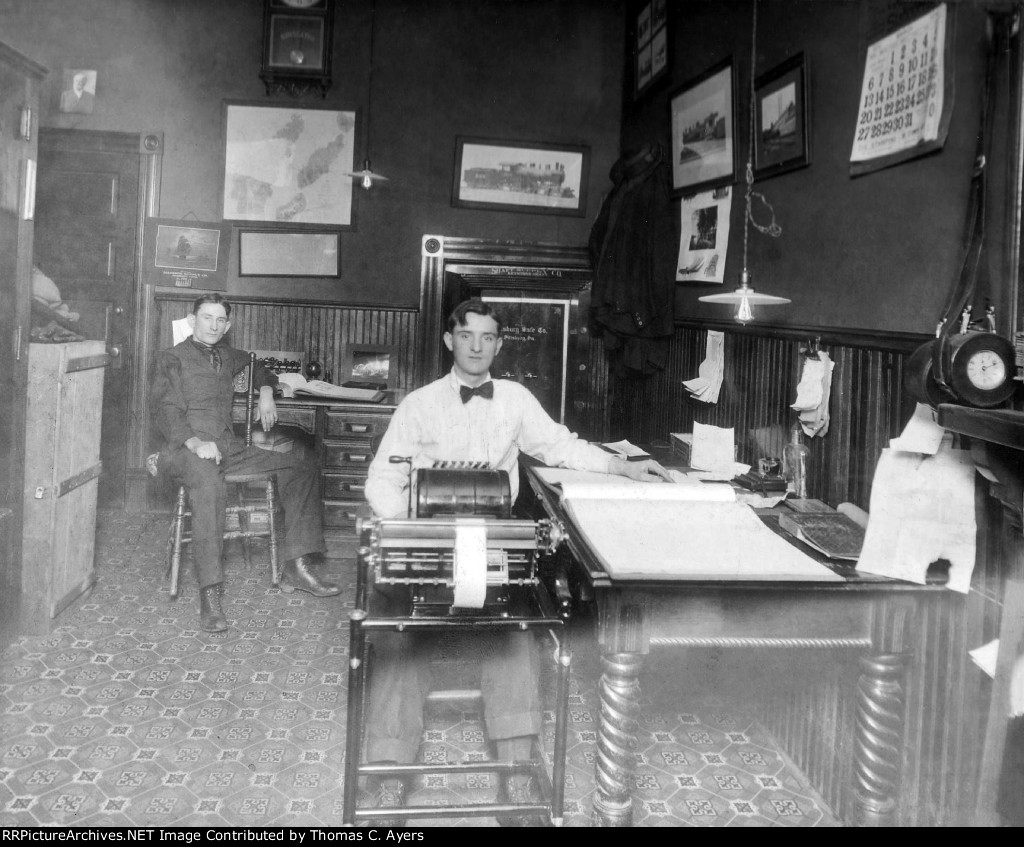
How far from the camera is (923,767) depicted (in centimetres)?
218

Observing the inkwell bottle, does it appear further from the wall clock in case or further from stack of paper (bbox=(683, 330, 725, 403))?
the wall clock in case

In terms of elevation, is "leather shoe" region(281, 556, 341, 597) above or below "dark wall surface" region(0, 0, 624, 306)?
below

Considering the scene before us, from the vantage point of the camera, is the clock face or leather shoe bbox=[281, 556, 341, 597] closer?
the clock face

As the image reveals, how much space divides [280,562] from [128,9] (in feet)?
12.5

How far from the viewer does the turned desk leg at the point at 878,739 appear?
200 centimetres

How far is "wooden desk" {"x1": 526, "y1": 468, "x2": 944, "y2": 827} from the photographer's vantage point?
190 cm

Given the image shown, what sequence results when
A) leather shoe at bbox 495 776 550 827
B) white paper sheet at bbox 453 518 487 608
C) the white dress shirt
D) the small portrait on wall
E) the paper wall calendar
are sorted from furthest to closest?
the small portrait on wall
the white dress shirt
leather shoe at bbox 495 776 550 827
the paper wall calendar
white paper sheet at bbox 453 518 487 608

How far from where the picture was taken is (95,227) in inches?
216

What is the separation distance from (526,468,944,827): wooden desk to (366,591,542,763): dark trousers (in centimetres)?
57

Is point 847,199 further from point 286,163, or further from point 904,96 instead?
point 286,163

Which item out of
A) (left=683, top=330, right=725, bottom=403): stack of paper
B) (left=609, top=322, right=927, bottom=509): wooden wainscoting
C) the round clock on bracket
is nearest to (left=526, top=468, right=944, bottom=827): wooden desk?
the round clock on bracket

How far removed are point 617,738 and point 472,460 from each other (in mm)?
1354
